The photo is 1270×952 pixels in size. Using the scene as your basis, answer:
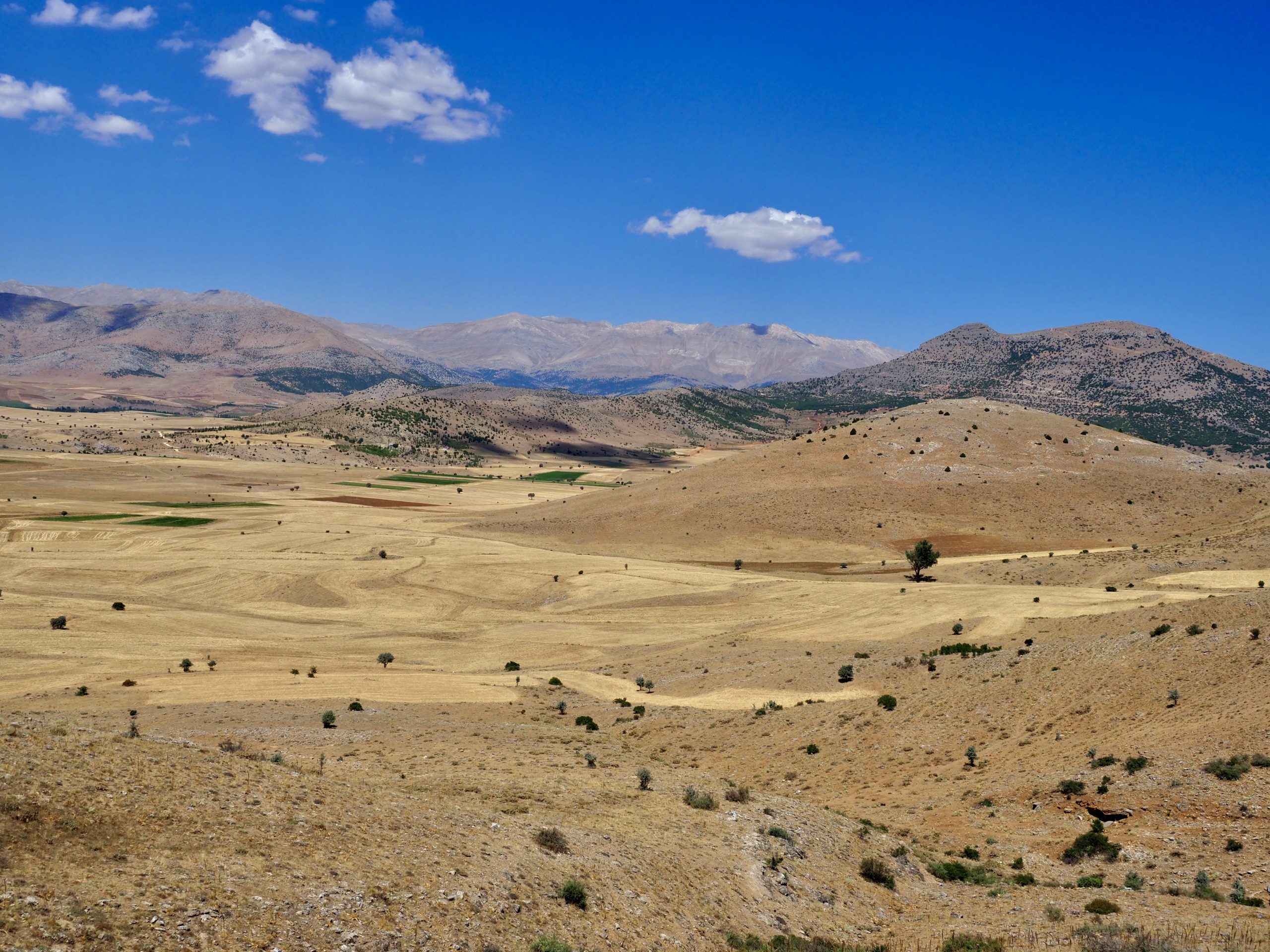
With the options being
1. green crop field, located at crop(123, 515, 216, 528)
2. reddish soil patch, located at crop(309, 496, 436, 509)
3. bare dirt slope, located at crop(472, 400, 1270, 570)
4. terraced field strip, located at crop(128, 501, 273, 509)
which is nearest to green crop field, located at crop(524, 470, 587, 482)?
reddish soil patch, located at crop(309, 496, 436, 509)

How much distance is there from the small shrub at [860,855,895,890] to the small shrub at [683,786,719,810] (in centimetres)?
448

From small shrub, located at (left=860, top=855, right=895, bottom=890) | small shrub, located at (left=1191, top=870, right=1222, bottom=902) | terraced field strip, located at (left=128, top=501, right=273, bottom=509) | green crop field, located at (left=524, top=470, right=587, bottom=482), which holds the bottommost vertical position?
terraced field strip, located at (left=128, top=501, right=273, bottom=509)

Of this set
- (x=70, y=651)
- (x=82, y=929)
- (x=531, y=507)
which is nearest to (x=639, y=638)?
(x=70, y=651)

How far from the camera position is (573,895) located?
1614 centimetres

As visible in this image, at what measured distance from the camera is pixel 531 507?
128m

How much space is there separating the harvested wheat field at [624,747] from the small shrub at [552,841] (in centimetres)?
11

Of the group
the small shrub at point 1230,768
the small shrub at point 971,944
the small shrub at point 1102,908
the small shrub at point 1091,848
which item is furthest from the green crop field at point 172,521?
the small shrub at point 1230,768

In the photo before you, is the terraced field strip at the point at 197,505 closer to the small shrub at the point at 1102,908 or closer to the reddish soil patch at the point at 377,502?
the reddish soil patch at the point at 377,502

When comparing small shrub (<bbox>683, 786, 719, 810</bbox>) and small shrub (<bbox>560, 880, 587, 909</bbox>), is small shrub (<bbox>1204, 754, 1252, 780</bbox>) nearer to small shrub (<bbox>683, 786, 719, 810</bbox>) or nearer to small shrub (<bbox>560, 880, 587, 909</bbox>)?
small shrub (<bbox>683, 786, 719, 810</bbox>)

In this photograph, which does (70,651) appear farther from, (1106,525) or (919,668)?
(1106,525)

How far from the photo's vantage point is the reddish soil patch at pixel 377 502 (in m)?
132

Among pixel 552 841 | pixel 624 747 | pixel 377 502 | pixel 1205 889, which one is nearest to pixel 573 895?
pixel 552 841

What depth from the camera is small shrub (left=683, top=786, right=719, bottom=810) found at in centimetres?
2325

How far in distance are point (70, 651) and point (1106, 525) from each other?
356 feet
